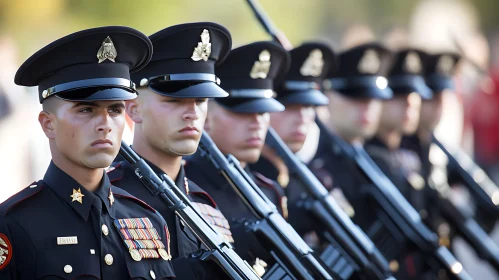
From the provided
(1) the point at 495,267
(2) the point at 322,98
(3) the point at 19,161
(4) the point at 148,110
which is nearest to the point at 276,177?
(2) the point at 322,98

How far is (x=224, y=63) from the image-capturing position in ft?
20.8

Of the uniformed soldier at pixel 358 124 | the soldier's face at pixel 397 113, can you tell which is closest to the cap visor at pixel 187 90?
the uniformed soldier at pixel 358 124

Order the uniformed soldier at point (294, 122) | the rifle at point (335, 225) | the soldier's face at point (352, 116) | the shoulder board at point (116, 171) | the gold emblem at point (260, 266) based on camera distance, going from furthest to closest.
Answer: the soldier's face at point (352, 116)
the uniformed soldier at point (294, 122)
the rifle at point (335, 225)
the gold emblem at point (260, 266)
the shoulder board at point (116, 171)

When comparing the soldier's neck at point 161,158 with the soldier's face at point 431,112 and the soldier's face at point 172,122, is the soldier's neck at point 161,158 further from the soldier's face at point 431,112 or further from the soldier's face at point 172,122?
the soldier's face at point 431,112

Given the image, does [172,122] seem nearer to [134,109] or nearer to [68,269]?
[134,109]

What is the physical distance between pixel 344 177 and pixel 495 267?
1718 mm

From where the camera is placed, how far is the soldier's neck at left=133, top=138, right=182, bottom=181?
5262mm

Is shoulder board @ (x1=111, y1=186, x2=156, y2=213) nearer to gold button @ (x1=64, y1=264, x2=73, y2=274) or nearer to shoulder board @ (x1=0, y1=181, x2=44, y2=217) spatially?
shoulder board @ (x1=0, y1=181, x2=44, y2=217)

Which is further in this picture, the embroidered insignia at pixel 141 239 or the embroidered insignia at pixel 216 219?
the embroidered insignia at pixel 216 219

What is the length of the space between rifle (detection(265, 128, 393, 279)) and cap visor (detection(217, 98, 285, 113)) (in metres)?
0.83

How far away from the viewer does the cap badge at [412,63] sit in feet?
32.9

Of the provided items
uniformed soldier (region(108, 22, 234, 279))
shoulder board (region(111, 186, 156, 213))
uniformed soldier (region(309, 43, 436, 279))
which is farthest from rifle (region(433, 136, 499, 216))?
shoulder board (region(111, 186, 156, 213))

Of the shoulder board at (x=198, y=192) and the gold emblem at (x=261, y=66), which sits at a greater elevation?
the gold emblem at (x=261, y=66)

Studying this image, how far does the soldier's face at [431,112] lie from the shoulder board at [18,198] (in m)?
6.55
